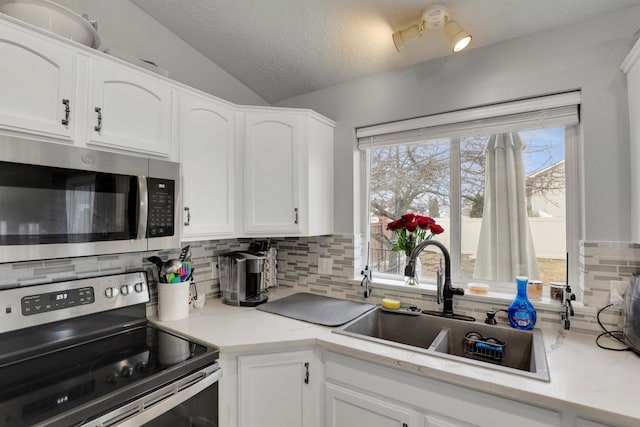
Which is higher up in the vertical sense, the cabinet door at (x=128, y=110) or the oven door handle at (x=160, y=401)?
the cabinet door at (x=128, y=110)

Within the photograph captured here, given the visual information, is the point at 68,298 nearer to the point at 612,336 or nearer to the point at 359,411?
the point at 359,411

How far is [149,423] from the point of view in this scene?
3.47ft

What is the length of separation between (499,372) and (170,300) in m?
1.50

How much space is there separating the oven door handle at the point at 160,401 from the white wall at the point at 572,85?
1687mm

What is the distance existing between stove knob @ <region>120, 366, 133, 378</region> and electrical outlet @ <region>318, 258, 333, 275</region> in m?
1.27

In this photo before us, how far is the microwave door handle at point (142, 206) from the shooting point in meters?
1.36

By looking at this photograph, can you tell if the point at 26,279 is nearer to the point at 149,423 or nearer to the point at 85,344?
the point at 85,344


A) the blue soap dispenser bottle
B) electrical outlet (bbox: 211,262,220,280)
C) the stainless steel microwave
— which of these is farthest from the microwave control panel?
the blue soap dispenser bottle

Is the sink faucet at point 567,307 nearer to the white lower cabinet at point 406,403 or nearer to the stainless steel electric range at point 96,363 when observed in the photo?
the white lower cabinet at point 406,403

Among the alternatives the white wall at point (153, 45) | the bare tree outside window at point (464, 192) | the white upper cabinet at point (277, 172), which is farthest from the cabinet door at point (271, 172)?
the bare tree outside window at point (464, 192)

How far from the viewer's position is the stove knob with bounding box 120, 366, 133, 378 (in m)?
1.11

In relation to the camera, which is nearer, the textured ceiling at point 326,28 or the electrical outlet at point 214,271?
the textured ceiling at point 326,28

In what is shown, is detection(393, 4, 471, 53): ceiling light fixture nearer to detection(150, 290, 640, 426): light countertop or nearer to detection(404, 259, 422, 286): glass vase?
detection(404, 259, 422, 286): glass vase

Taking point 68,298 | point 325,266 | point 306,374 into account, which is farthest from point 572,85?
point 68,298
